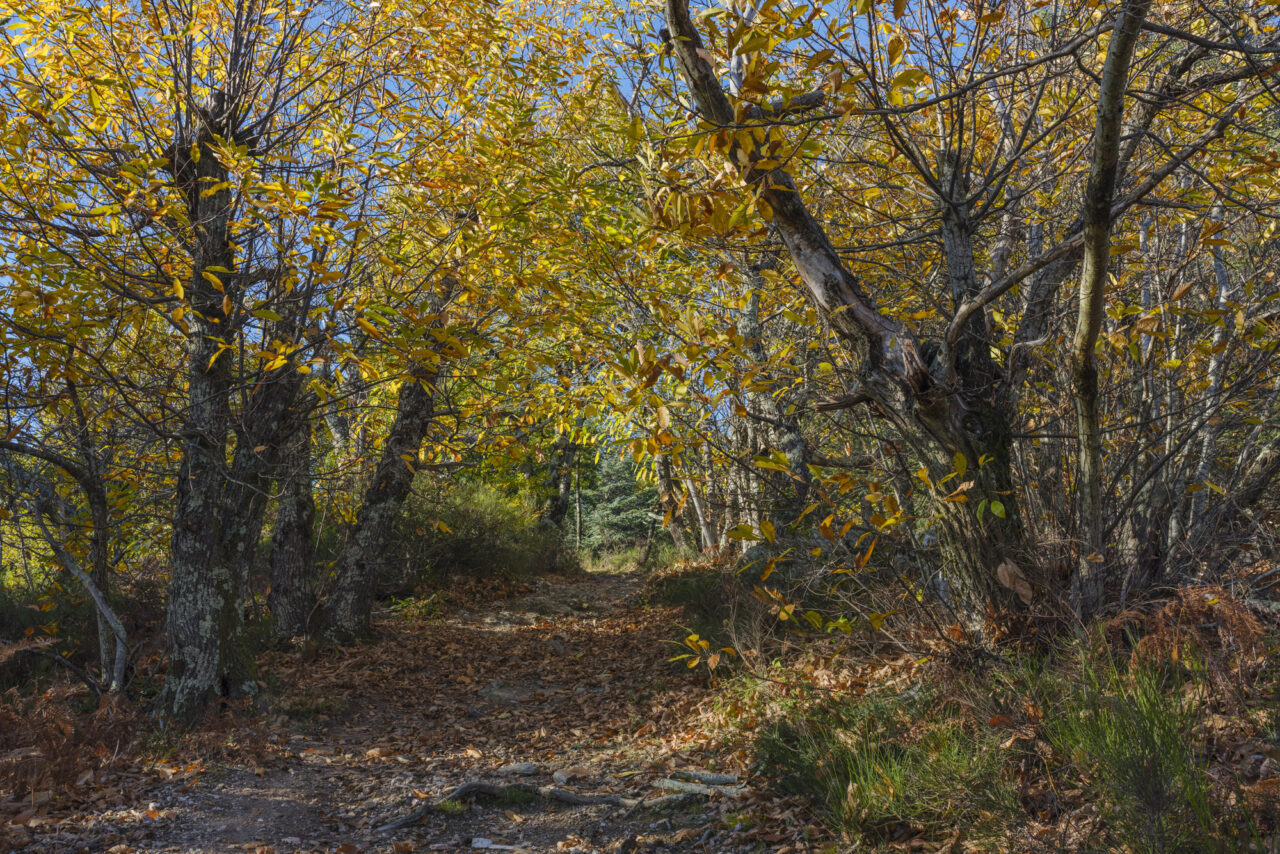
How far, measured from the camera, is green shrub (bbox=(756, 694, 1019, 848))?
3.20 m

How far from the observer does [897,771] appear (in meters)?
3.45

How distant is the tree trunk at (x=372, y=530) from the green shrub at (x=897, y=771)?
5.88 meters

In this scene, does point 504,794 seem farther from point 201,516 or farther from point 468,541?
point 468,541

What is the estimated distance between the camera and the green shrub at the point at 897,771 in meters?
3.20

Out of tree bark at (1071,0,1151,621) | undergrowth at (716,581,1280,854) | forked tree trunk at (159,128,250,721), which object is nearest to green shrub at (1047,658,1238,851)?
undergrowth at (716,581,1280,854)

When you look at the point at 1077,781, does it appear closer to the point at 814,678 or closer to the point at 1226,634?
the point at 1226,634

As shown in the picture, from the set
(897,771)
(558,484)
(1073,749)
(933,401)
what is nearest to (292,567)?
(897,771)

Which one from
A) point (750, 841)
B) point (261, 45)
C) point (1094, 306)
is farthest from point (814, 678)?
point (261, 45)

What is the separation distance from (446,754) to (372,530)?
3.64 meters

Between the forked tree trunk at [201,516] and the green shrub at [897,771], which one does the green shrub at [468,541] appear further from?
A: the green shrub at [897,771]

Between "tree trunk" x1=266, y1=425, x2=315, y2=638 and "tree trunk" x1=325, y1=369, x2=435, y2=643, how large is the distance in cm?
43

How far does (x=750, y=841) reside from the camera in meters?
3.77

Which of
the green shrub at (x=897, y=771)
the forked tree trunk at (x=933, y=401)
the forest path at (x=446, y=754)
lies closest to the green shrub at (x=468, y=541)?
the forest path at (x=446, y=754)

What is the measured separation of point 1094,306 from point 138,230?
5264 millimetres
